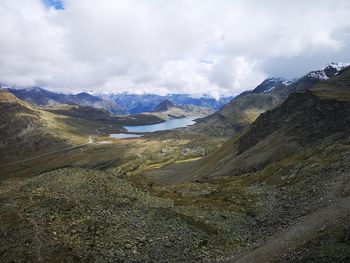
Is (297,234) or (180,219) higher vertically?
(180,219)

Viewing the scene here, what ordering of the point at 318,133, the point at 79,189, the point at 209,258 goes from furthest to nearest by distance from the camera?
the point at 318,133 → the point at 79,189 → the point at 209,258

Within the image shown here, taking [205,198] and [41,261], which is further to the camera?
[205,198]

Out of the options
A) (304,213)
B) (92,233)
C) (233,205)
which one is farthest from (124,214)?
(304,213)

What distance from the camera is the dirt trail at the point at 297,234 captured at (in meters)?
35.3

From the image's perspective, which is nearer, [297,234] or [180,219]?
[297,234]

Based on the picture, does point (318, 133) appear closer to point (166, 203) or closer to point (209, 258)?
point (166, 203)

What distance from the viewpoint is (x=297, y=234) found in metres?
38.6

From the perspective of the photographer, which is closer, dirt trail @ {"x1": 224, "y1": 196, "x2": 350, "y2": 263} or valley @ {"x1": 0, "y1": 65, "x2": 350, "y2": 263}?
dirt trail @ {"x1": 224, "y1": 196, "x2": 350, "y2": 263}

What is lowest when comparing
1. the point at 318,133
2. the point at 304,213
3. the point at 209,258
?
the point at 209,258

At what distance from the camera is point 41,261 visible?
3578 cm

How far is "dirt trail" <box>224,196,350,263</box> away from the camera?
116 ft

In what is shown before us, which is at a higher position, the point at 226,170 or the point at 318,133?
the point at 318,133

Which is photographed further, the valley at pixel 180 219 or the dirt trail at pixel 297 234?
the valley at pixel 180 219

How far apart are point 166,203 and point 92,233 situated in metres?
14.8
